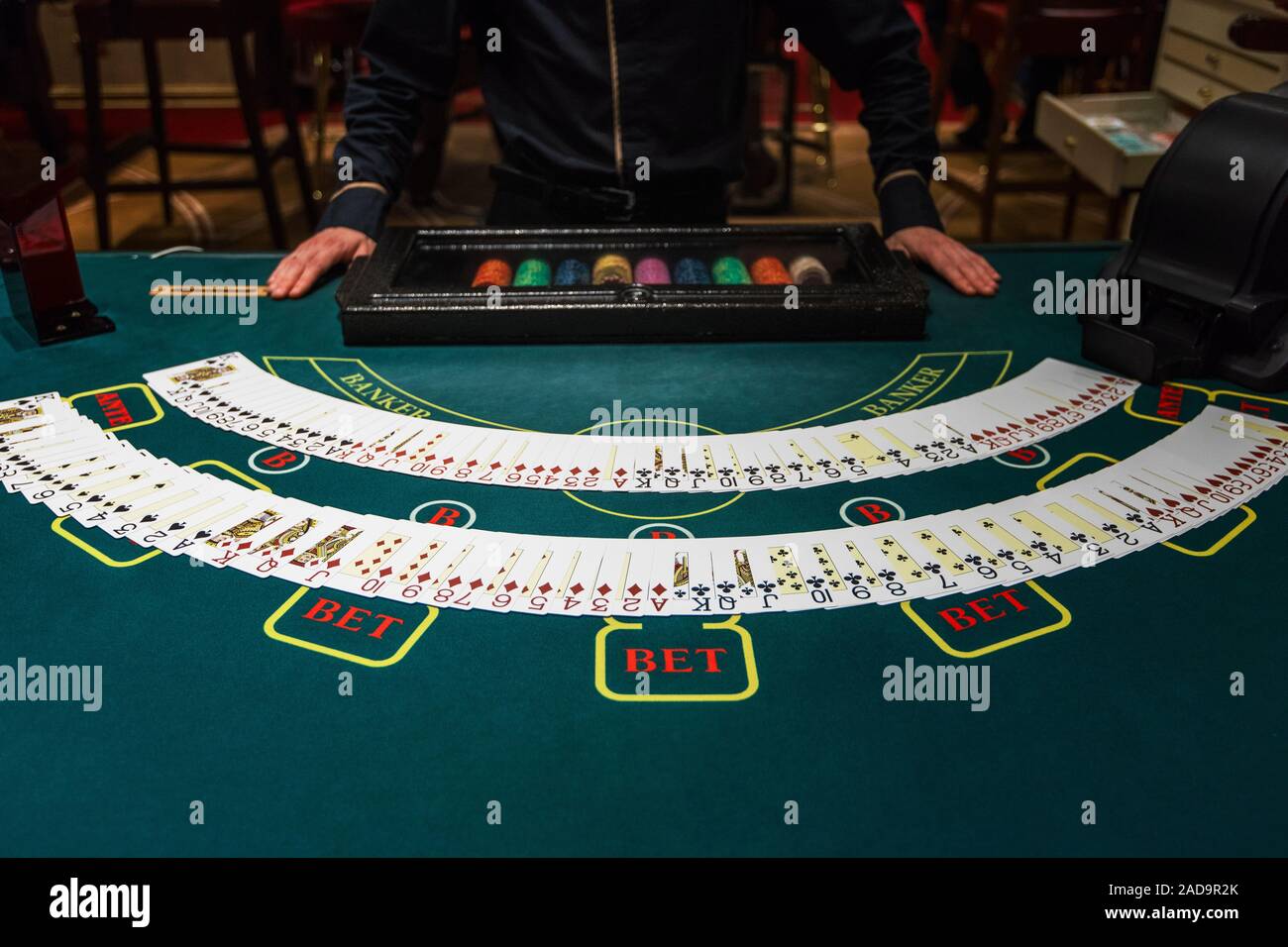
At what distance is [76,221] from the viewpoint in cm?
540

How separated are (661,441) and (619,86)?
43.8 inches

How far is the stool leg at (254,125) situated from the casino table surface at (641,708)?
338 centimetres

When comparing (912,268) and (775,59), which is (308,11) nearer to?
(775,59)

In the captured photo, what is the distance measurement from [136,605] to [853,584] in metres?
0.74

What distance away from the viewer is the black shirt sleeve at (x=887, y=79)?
2088 mm

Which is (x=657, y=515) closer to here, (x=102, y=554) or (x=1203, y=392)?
(x=102, y=554)

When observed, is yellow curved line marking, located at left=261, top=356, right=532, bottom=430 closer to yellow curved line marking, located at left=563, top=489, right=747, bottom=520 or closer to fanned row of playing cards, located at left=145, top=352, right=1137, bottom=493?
fanned row of playing cards, located at left=145, top=352, right=1137, bottom=493

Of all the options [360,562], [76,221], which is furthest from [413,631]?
[76,221]

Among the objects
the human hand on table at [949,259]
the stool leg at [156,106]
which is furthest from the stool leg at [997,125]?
the stool leg at [156,106]

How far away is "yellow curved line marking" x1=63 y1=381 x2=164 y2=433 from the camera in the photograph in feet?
4.90

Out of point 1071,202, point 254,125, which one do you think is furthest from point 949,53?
point 254,125

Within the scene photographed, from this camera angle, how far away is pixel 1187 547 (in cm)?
→ 121

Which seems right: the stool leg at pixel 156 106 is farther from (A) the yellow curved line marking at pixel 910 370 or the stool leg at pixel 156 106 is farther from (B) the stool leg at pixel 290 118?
(A) the yellow curved line marking at pixel 910 370
